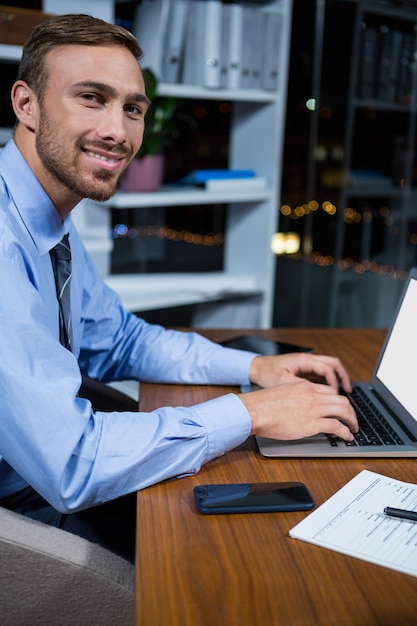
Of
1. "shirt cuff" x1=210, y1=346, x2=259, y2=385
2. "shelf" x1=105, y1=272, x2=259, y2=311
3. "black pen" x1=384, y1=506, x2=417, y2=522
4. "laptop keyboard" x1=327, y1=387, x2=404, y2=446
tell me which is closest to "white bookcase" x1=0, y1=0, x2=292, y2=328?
"shelf" x1=105, y1=272, x2=259, y2=311

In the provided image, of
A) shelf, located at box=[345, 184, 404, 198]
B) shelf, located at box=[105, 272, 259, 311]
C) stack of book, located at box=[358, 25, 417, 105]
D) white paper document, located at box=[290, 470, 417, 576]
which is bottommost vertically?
shelf, located at box=[105, 272, 259, 311]

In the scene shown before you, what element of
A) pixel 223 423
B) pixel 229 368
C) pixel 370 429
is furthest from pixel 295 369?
pixel 223 423

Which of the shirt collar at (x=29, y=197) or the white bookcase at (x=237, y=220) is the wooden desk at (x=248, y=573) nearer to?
the shirt collar at (x=29, y=197)

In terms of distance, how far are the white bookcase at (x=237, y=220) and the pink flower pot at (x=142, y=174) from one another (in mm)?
66

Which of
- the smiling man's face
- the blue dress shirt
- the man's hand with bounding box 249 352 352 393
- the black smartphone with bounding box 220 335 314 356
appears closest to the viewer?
the blue dress shirt

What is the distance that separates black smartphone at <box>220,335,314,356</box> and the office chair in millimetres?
768

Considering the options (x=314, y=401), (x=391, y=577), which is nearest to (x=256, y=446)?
(x=314, y=401)

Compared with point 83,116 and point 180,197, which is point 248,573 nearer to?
point 83,116

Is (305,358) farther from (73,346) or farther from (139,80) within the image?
(139,80)

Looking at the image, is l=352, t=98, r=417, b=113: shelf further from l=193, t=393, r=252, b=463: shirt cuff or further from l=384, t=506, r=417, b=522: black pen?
l=384, t=506, r=417, b=522: black pen

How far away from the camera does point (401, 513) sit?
895 mm

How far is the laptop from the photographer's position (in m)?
1.09

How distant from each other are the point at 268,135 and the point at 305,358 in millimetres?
1912

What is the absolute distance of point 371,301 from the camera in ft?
15.4
